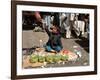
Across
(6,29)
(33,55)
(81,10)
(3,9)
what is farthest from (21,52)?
(81,10)

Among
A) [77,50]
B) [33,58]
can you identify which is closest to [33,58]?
[33,58]

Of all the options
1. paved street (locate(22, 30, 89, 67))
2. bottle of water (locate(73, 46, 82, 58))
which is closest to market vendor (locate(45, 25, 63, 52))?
paved street (locate(22, 30, 89, 67))

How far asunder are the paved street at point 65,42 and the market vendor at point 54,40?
4 cm

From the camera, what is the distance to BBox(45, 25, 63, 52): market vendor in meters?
1.95

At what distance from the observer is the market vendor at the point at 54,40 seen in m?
1.95

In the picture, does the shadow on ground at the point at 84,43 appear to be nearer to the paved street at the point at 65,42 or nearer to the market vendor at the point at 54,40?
the paved street at the point at 65,42

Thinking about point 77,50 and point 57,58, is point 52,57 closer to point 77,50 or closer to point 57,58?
point 57,58

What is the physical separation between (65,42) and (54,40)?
111 mm

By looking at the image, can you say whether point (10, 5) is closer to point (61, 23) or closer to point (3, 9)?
point (3, 9)

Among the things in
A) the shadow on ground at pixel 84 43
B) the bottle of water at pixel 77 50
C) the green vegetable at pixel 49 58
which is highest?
the shadow on ground at pixel 84 43

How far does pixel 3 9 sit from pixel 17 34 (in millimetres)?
245

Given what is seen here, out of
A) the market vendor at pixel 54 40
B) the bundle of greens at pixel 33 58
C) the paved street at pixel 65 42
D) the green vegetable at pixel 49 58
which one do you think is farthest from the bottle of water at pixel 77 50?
the bundle of greens at pixel 33 58

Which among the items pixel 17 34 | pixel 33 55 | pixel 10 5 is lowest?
pixel 33 55

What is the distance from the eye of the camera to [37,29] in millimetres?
Result: 1916
